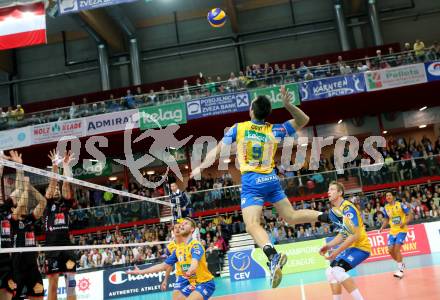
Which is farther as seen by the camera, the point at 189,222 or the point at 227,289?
the point at 227,289

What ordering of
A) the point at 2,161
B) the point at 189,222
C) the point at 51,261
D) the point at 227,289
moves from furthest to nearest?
1. the point at 227,289
2. the point at 51,261
3. the point at 189,222
4. the point at 2,161

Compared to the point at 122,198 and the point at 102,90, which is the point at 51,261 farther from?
the point at 102,90

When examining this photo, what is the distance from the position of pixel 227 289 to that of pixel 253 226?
8878 mm

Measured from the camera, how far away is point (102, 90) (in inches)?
1209

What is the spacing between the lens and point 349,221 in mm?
6488

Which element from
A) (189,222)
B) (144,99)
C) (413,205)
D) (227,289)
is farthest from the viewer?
(144,99)

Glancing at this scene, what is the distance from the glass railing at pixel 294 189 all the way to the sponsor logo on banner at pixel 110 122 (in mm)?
4603

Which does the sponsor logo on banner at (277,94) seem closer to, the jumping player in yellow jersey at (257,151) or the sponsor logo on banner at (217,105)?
the sponsor logo on banner at (217,105)

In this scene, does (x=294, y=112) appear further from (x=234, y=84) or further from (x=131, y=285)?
(x=234, y=84)

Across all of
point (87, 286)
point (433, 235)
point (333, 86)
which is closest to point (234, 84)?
point (333, 86)

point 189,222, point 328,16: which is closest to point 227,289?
point 189,222

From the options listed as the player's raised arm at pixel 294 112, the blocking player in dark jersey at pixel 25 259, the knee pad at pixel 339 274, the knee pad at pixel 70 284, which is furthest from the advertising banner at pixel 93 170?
the player's raised arm at pixel 294 112

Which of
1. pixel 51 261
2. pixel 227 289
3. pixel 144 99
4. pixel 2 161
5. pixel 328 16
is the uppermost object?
pixel 328 16

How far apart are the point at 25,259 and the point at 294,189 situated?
13513 mm
